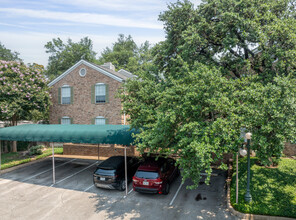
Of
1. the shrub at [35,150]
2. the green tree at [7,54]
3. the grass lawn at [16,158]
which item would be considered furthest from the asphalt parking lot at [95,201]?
the green tree at [7,54]

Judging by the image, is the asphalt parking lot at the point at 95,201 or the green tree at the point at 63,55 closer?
the asphalt parking lot at the point at 95,201

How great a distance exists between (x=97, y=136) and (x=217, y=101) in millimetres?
8459

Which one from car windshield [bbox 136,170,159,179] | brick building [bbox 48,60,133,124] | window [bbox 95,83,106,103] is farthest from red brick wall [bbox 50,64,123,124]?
car windshield [bbox 136,170,159,179]

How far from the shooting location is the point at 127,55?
60.7 meters

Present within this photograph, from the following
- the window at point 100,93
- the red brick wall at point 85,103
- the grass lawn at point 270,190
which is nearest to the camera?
the grass lawn at point 270,190

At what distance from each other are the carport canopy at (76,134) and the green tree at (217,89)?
5.60ft

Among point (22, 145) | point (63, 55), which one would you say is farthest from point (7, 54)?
point (22, 145)

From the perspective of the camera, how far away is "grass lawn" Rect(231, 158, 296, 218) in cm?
966

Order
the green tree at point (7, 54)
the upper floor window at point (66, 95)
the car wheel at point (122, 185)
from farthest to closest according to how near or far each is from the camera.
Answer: the green tree at point (7, 54) → the upper floor window at point (66, 95) → the car wheel at point (122, 185)

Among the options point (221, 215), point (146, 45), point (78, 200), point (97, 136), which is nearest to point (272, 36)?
point (221, 215)

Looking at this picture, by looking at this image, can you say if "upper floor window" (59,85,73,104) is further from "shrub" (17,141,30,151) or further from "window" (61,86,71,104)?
"shrub" (17,141,30,151)

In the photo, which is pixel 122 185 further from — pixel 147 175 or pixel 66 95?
pixel 66 95

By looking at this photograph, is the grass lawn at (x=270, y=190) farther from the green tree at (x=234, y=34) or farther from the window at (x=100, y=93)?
the window at (x=100, y=93)

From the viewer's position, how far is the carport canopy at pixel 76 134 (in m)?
13.9
